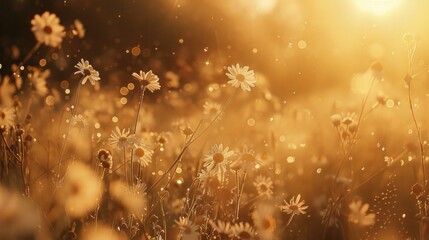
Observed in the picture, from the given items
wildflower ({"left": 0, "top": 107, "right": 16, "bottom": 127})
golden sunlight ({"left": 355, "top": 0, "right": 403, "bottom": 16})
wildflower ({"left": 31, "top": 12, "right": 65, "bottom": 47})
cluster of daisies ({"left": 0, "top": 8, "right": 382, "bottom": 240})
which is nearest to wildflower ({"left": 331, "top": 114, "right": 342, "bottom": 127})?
cluster of daisies ({"left": 0, "top": 8, "right": 382, "bottom": 240})

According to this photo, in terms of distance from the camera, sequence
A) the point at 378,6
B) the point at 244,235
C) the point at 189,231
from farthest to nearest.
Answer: the point at 378,6 → the point at 189,231 → the point at 244,235

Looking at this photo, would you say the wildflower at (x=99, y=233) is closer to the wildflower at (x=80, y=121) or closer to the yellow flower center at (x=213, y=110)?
the wildflower at (x=80, y=121)

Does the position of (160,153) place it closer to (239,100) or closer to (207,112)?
(207,112)

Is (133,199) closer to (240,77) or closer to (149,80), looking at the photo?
(149,80)

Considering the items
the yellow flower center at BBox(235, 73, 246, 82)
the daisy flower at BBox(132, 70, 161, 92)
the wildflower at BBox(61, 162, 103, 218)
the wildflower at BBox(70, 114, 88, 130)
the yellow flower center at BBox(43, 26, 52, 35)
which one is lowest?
the wildflower at BBox(61, 162, 103, 218)

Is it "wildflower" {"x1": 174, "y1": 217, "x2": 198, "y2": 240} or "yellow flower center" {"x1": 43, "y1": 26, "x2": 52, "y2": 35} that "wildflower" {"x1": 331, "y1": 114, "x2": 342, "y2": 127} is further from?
"yellow flower center" {"x1": 43, "y1": 26, "x2": 52, "y2": 35}

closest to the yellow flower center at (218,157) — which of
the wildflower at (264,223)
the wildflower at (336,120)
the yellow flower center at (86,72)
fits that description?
the wildflower at (264,223)

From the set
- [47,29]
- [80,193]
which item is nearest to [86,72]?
[47,29]

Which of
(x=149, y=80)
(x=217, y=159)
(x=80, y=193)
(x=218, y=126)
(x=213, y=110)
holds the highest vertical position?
(x=218, y=126)
